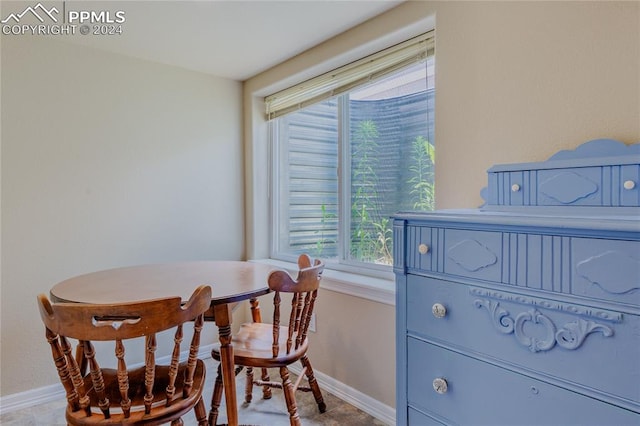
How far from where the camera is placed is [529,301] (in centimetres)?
89

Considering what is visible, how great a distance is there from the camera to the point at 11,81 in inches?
86.2

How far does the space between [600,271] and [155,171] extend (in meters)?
2.64

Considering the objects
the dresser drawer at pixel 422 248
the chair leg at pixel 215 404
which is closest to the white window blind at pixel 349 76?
the dresser drawer at pixel 422 248

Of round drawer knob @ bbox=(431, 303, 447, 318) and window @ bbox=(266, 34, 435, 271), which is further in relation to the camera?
window @ bbox=(266, 34, 435, 271)

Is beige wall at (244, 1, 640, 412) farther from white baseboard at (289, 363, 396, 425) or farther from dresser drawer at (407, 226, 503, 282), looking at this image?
dresser drawer at (407, 226, 503, 282)

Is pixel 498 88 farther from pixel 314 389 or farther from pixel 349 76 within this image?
pixel 314 389

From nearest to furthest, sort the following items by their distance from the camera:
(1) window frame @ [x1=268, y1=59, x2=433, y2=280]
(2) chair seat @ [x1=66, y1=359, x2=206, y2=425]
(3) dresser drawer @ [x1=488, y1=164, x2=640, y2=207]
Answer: (3) dresser drawer @ [x1=488, y1=164, x2=640, y2=207] < (2) chair seat @ [x1=66, y1=359, x2=206, y2=425] < (1) window frame @ [x1=268, y1=59, x2=433, y2=280]

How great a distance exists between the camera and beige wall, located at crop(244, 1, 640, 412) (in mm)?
1270

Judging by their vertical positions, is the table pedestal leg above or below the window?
below

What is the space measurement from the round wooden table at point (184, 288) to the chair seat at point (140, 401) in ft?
0.55

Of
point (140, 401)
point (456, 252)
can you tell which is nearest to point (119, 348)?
point (140, 401)

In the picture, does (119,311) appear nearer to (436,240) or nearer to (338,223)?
(436,240)

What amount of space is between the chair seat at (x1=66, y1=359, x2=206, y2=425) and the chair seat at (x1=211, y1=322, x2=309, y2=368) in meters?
0.24

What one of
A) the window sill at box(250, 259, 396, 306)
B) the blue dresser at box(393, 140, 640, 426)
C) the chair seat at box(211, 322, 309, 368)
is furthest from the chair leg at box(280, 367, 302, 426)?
the blue dresser at box(393, 140, 640, 426)
